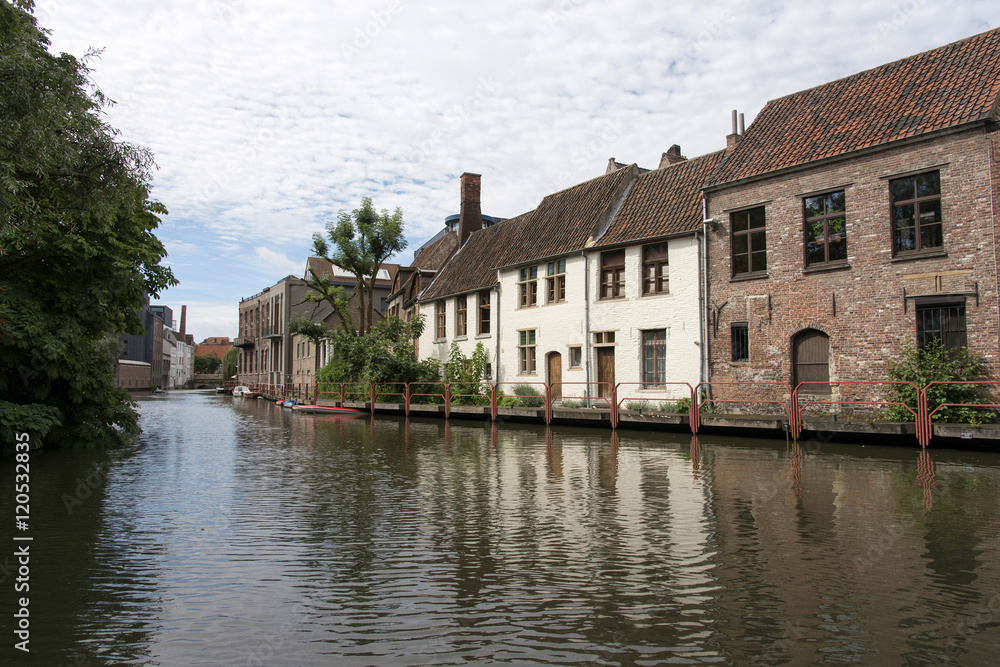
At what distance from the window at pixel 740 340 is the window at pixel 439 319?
56.4ft

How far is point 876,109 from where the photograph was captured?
59.1ft

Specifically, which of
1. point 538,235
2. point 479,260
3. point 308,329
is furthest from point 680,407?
point 308,329

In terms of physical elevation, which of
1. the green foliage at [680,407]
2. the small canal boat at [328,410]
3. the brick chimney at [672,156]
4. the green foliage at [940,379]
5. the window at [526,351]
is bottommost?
the small canal boat at [328,410]

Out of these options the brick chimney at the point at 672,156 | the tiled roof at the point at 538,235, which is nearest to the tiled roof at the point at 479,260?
the tiled roof at the point at 538,235

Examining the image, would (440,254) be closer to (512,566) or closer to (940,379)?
(940,379)

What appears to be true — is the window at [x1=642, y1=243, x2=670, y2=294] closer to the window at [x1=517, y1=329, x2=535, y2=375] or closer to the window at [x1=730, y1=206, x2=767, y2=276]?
the window at [x1=730, y1=206, x2=767, y2=276]

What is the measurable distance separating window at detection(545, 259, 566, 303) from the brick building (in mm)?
6968

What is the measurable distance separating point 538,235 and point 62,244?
19224mm

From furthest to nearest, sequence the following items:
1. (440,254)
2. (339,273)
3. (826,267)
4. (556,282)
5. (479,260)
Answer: (339,273) < (440,254) < (479,260) < (556,282) < (826,267)

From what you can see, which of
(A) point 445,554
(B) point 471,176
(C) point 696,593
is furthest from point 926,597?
(B) point 471,176

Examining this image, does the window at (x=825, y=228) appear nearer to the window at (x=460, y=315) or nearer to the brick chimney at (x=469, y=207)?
the window at (x=460, y=315)

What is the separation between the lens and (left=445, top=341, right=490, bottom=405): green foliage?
2816 cm

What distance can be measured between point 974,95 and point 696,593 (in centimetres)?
1612

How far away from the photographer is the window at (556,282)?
2669 cm
